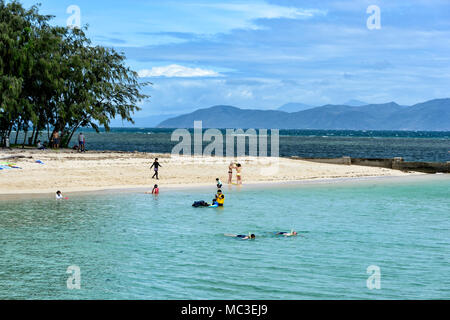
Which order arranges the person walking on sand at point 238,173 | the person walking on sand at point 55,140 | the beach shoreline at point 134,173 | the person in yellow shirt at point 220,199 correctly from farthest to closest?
1. the person walking on sand at point 55,140
2. the person walking on sand at point 238,173
3. the beach shoreline at point 134,173
4. the person in yellow shirt at point 220,199

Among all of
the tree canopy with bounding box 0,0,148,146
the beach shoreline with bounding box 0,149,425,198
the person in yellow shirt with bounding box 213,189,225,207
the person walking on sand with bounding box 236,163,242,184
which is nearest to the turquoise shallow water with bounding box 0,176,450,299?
the person in yellow shirt with bounding box 213,189,225,207

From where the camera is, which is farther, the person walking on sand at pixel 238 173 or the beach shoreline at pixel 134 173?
the person walking on sand at pixel 238 173

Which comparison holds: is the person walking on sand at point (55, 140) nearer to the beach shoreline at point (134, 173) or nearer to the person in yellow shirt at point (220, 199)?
the beach shoreline at point (134, 173)

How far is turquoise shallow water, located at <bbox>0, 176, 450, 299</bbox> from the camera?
16.0 meters

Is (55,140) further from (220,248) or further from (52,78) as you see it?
(220,248)

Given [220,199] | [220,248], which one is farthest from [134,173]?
[220,248]

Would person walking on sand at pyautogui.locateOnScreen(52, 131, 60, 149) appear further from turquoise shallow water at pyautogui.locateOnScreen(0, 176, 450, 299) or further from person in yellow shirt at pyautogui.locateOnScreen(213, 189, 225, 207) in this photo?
person in yellow shirt at pyautogui.locateOnScreen(213, 189, 225, 207)

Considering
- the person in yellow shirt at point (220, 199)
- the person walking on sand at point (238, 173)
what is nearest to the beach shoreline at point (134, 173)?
the person walking on sand at point (238, 173)

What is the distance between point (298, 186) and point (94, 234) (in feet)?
71.7

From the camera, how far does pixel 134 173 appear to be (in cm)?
4275

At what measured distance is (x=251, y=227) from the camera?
82.1 feet

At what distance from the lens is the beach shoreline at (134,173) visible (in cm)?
3697

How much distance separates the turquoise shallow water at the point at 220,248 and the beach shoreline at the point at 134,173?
3.87 m

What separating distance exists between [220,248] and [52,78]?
41.3 m
